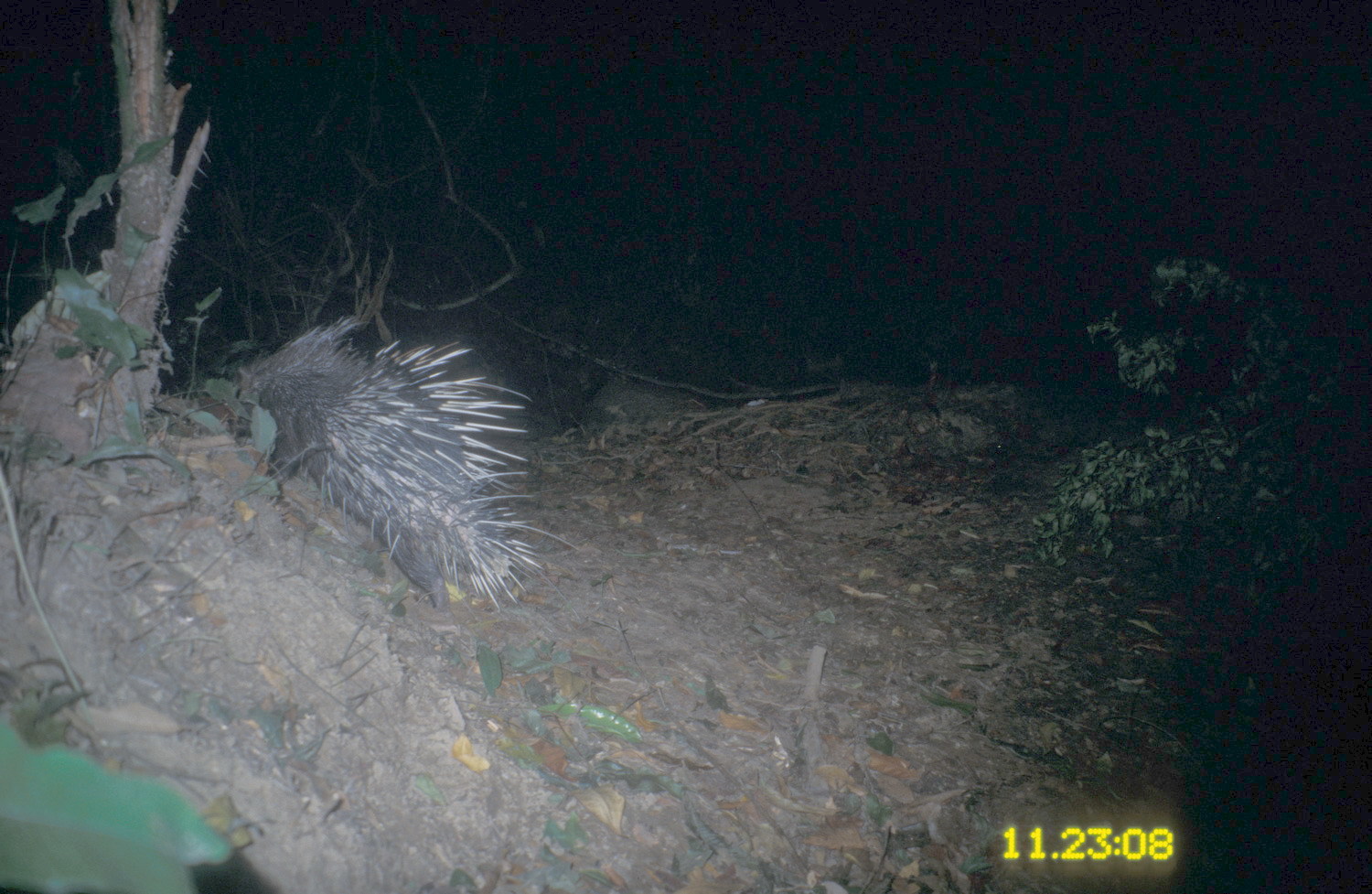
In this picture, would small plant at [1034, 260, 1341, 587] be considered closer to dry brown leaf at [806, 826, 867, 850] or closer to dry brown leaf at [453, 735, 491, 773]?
dry brown leaf at [806, 826, 867, 850]

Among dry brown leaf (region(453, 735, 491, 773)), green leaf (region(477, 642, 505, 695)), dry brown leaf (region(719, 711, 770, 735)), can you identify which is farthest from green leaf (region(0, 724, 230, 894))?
dry brown leaf (region(719, 711, 770, 735))

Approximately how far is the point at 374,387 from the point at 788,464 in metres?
3.91

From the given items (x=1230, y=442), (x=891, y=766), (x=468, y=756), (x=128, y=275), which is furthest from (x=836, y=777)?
(x=128, y=275)

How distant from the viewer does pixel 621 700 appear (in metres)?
2.95

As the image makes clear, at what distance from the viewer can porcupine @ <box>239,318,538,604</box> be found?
11.5ft

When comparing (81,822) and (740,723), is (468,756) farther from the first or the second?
(81,822)

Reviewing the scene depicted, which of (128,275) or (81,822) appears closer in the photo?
(81,822)

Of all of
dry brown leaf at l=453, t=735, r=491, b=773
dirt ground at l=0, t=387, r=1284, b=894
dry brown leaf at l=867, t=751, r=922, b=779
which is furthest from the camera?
dry brown leaf at l=867, t=751, r=922, b=779
